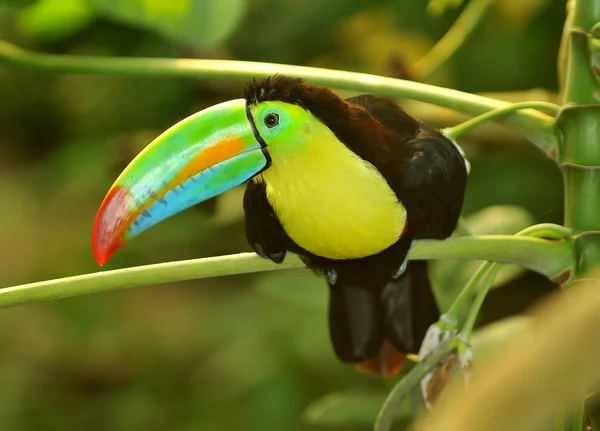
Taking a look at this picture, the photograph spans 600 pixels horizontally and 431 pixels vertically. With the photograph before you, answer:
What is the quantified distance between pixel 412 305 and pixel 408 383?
0.30 m

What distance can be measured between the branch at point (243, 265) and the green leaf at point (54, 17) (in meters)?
0.84

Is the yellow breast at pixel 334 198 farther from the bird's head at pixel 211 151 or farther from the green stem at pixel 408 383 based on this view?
the green stem at pixel 408 383

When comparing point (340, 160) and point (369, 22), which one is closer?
point (340, 160)

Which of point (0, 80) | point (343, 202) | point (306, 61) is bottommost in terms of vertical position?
→ point (343, 202)

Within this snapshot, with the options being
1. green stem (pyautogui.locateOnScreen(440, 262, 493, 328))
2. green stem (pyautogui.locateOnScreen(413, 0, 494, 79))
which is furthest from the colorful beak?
green stem (pyautogui.locateOnScreen(413, 0, 494, 79))

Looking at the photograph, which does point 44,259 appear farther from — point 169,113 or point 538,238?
point 538,238

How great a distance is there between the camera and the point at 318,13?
6.07 ft

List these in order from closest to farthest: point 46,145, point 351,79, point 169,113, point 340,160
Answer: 1. point 340,160
2. point 351,79
3. point 169,113
4. point 46,145

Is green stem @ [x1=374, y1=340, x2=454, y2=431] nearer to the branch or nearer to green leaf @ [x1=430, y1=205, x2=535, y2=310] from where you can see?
the branch

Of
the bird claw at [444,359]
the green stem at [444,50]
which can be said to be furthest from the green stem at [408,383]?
the green stem at [444,50]

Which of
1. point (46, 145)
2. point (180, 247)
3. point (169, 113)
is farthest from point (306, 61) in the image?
point (46, 145)

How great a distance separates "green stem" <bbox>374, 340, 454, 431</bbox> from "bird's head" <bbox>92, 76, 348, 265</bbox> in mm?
274

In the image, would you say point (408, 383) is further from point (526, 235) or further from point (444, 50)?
point (444, 50)

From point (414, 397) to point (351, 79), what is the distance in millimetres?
399
